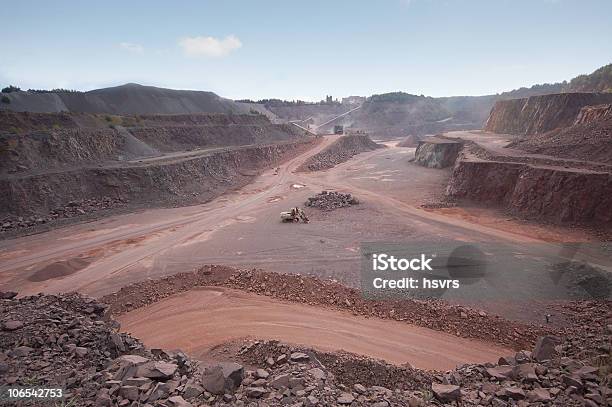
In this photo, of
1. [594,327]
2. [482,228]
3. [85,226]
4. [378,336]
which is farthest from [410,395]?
[85,226]

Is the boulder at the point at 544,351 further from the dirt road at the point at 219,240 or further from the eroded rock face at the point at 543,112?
the eroded rock face at the point at 543,112

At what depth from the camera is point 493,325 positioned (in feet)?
34.8

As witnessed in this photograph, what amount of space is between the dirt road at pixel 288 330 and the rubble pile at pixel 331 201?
12249mm

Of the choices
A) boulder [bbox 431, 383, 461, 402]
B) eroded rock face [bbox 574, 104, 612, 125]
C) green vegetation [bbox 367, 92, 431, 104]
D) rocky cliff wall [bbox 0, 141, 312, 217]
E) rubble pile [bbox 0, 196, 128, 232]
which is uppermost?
green vegetation [bbox 367, 92, 431, 104]

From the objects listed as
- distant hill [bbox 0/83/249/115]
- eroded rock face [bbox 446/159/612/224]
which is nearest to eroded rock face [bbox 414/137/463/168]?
eroded rock face [bbox 446/159/612/224]

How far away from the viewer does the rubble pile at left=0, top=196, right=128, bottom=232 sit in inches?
776

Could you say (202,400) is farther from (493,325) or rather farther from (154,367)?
(493,325)

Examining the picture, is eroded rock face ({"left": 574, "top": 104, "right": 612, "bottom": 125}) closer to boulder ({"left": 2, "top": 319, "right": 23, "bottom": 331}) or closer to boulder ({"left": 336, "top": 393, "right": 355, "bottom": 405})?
boulder ({"left": 336, "top": 393, "right": 355, "bottom": 405})

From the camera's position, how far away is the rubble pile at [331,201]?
24.3 metres

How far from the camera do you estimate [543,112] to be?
1560 inches

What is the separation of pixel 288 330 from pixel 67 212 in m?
18.3

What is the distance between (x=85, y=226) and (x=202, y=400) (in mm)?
18892

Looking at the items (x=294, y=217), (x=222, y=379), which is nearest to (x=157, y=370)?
(x=222, y=379)
